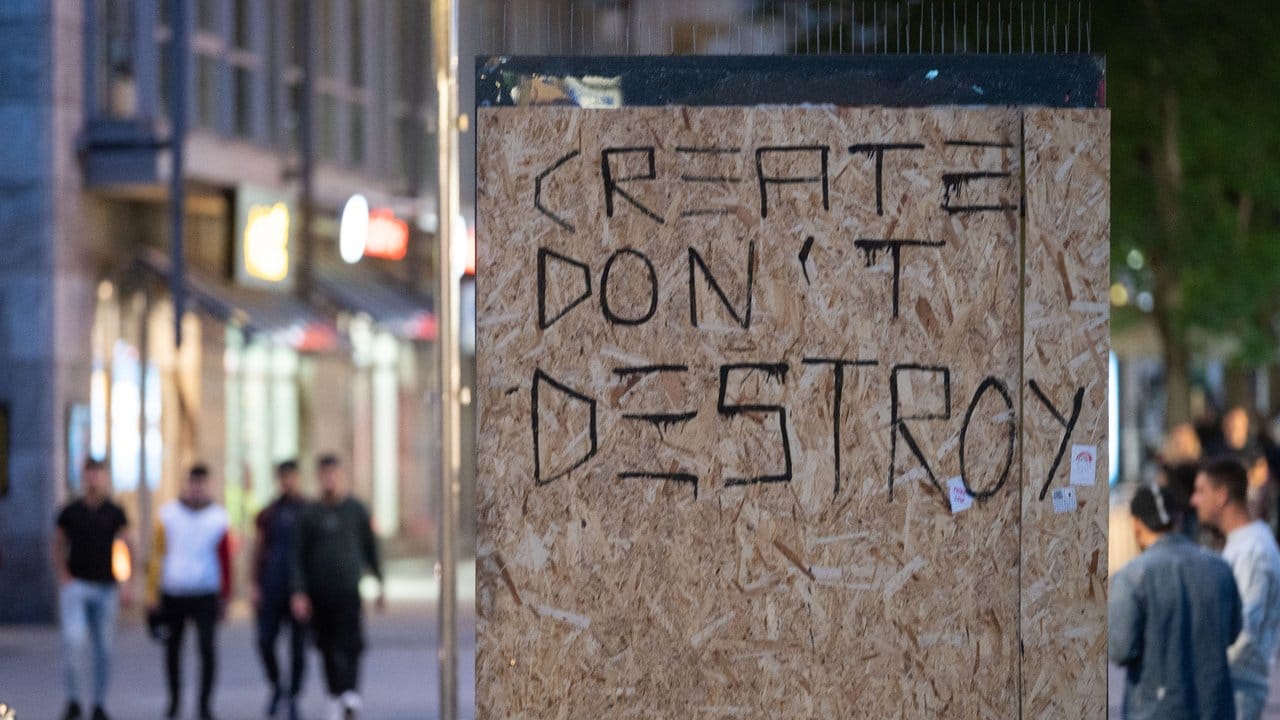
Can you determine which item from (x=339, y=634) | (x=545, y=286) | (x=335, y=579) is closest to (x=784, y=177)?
(x=545, y=286)

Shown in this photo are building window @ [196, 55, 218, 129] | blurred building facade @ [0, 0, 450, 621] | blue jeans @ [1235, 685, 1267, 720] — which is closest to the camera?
blue jeans @ [1235, 685, 1267, 720]

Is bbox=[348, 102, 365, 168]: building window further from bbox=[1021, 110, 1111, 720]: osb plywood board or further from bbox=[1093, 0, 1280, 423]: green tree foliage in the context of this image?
bbox=[1021, 110, 1111, 720]: osb plywood board

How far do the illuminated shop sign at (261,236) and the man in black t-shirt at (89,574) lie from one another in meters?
9.60

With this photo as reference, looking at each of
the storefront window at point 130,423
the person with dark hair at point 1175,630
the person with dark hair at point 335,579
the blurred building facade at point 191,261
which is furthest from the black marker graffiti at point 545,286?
the storefront window at point 130,423

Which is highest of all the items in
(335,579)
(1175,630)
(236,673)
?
(1175,630)

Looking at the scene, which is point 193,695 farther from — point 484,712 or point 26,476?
point 484,712

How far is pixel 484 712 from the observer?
17.2 ft

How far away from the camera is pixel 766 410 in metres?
5.19

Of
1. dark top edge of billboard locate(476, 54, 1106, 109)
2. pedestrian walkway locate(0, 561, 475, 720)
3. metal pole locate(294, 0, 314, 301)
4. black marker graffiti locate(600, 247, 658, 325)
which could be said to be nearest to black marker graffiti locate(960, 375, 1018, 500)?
dark top edge of billboard locate(476, 54, 1106, 109)

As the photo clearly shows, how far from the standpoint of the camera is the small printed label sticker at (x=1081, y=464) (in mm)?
5211

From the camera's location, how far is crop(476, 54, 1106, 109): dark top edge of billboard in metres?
5.27

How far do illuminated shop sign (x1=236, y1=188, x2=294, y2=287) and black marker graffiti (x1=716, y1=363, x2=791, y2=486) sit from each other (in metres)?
19.4

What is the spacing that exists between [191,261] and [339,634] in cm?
1192

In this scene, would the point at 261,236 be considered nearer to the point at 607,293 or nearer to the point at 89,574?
the point at 89,574
